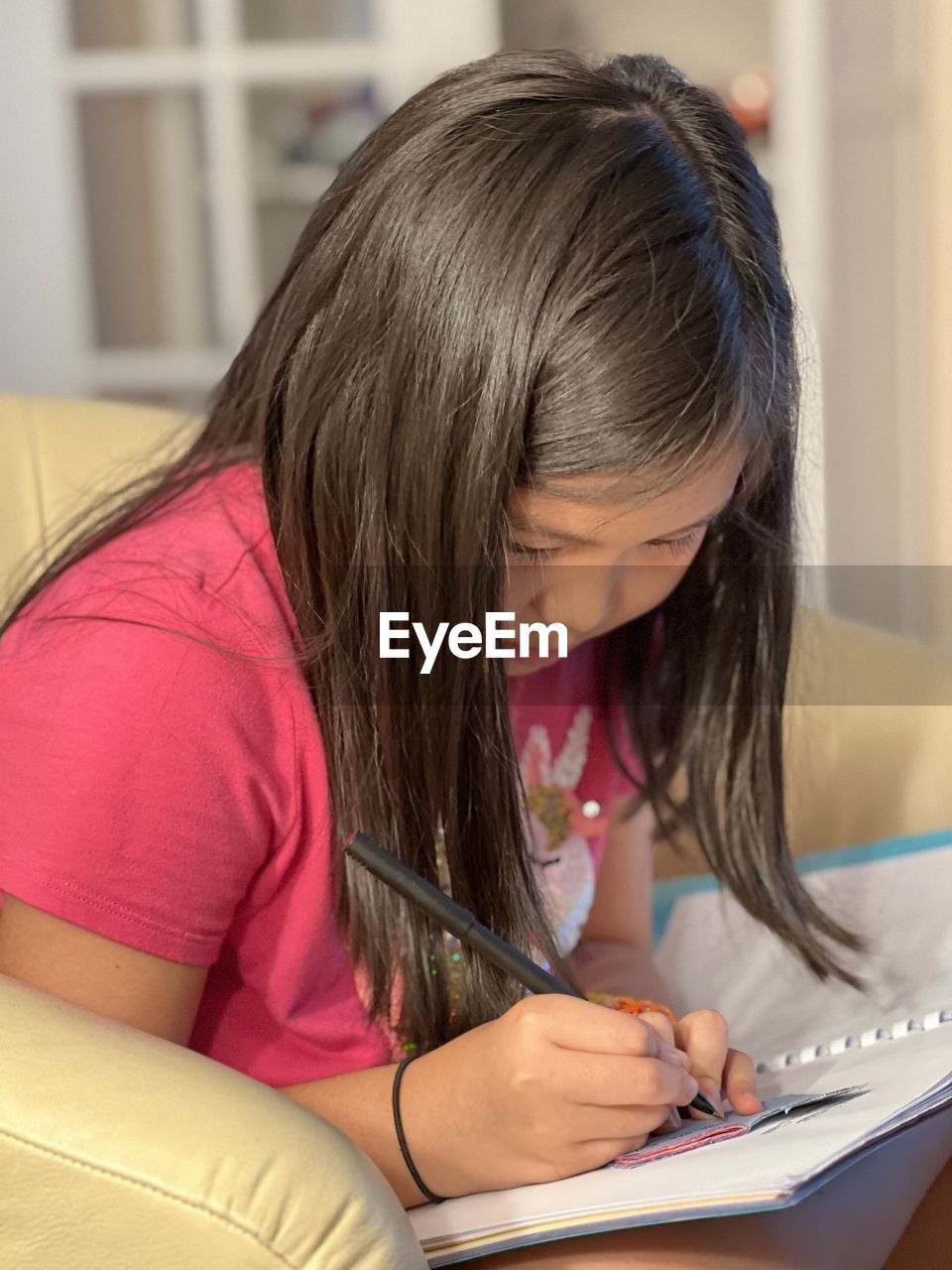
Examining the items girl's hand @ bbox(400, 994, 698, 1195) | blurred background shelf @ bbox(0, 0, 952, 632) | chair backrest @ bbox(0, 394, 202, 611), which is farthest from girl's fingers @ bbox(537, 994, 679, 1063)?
blurred background shelf @ bbox(0, 0, 952, 632)

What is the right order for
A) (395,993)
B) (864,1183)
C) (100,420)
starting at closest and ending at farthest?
(864,1183), (395,993), (100,420)

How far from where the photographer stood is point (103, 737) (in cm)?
59

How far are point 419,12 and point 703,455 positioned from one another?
1.63 metres

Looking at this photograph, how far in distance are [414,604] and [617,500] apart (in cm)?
10

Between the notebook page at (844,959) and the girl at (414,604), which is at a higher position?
the girl at (414,604)

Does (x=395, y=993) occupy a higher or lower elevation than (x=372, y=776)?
lower

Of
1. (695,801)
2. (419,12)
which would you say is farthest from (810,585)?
(419,12)

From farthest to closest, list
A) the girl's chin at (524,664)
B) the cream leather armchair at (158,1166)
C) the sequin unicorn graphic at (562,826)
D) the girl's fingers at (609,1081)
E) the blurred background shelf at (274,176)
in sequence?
the blurred background shelf at (274,176) < the sequin unicorn graphic at (562,826) < the girl's chin at (524,664) < the girl's fingers at (609,1081) < the cream leather armchair at (158,1166)

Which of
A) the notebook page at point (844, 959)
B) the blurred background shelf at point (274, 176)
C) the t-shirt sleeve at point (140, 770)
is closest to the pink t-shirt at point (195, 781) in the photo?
the t-shirt sleeve at point (140, 770)

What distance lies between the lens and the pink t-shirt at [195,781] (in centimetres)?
60

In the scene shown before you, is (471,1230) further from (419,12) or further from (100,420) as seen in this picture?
(419,12)

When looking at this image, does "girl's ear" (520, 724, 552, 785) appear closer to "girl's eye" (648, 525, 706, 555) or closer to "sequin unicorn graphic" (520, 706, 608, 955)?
"sequin unicorn graphic" (520, 706, 608, 955)

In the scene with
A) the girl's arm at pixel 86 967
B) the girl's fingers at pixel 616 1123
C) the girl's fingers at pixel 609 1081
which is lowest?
the girl's fingers at pixel 616 1123

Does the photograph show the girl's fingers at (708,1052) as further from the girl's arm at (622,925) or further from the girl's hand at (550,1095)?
the girl's arm at (622,925)
